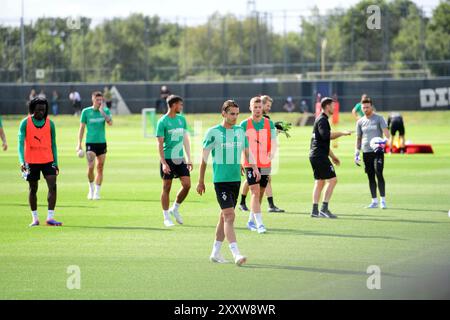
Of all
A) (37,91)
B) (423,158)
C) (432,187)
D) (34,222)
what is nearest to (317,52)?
(37,91)

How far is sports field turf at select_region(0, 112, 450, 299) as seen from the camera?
11117 mm

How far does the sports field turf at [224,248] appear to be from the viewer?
36.5 ft

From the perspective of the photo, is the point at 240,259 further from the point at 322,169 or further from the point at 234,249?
the point at 322,169

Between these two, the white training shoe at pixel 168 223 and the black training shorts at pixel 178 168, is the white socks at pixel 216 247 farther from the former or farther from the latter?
the black training shorts at pixel 178 168

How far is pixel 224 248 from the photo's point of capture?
14.1m

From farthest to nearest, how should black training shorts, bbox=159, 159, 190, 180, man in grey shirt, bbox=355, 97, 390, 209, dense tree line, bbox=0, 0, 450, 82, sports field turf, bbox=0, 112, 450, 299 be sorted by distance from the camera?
1. dense tree line, bbox=0, 0, 450, 82
2. man in grey shirt, bbox=355, 97, 390, 209
3. black training shorts, bbox=159, 159, 190, 180
4. sports field turf, bbox=0, 112, 450, 299

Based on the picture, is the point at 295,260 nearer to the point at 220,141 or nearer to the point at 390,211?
the point at 220,141

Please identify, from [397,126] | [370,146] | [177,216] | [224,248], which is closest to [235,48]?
[397,126]

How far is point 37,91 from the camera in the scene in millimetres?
73875

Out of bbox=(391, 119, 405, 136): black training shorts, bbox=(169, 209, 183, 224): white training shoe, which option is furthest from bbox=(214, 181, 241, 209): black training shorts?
bbox=(391, 119, 405, 136): black training shorts

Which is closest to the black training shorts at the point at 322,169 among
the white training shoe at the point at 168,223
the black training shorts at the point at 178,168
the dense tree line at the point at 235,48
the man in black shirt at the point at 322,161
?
the man in black shirt at the point at 322,161

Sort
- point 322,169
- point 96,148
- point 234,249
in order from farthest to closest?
point 96,148 < point 322,169 < point 234,249

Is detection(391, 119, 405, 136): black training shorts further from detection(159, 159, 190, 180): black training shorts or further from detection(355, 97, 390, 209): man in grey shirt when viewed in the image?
detection(159, 159, 190, 180): black training shorts

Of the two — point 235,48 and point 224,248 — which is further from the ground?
point 235,48
